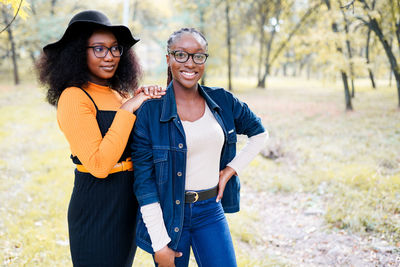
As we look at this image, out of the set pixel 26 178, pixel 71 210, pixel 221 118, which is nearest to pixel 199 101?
pixel 221 118

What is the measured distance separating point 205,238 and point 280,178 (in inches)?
169

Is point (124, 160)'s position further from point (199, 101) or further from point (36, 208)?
point (36, 208)

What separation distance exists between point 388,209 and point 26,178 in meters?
6.59

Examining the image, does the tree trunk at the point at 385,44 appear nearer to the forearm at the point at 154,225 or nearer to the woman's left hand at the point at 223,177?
the woman's left hand at the point at 223,177

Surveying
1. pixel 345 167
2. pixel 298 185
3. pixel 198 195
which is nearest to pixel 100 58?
pixel 198 195

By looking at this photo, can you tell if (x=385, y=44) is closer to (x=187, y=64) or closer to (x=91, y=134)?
(x=187, y=64)

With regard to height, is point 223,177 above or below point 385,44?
below

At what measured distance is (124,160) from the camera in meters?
2.00

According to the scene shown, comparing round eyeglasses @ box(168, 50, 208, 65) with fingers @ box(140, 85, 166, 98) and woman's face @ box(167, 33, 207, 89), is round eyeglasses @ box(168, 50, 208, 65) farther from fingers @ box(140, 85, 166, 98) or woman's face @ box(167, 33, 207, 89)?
fingers @ box(140, 85, 166, 98)

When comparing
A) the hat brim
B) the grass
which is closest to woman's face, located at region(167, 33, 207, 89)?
the hat brim

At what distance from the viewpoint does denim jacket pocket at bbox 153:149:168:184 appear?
193 centimetres

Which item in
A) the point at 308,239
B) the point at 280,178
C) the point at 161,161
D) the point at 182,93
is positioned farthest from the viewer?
the point at 280,178

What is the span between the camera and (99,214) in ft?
6.43

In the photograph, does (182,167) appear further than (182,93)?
No
